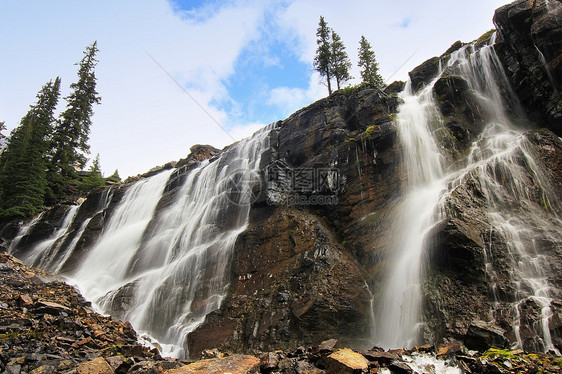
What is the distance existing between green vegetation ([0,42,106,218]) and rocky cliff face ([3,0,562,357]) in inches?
420

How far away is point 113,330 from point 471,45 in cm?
2480

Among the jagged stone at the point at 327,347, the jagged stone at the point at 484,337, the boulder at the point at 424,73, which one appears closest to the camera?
the jagged stone at the point at 327,347

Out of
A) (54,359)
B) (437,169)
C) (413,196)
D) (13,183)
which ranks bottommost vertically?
(54,359)

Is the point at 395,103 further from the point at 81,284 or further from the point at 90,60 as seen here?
the point at 90,60

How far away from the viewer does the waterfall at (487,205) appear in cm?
868

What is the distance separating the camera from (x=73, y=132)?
35.7 metres

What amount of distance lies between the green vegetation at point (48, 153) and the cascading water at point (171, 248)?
4826 mm

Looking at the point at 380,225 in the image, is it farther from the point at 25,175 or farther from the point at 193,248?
the point at 25,175

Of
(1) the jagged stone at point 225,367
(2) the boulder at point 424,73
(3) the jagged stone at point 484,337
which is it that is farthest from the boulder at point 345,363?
(2) the boulder at point 424,73

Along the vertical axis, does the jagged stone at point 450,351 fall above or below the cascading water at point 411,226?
below

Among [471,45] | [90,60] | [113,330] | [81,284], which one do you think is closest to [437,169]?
[471,45]

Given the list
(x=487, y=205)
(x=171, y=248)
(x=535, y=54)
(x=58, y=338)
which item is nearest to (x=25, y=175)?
(x=171, y=248)

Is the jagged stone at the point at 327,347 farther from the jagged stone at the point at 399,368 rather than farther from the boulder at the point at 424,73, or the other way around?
the boulder at the point at 424,73

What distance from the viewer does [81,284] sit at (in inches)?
700
